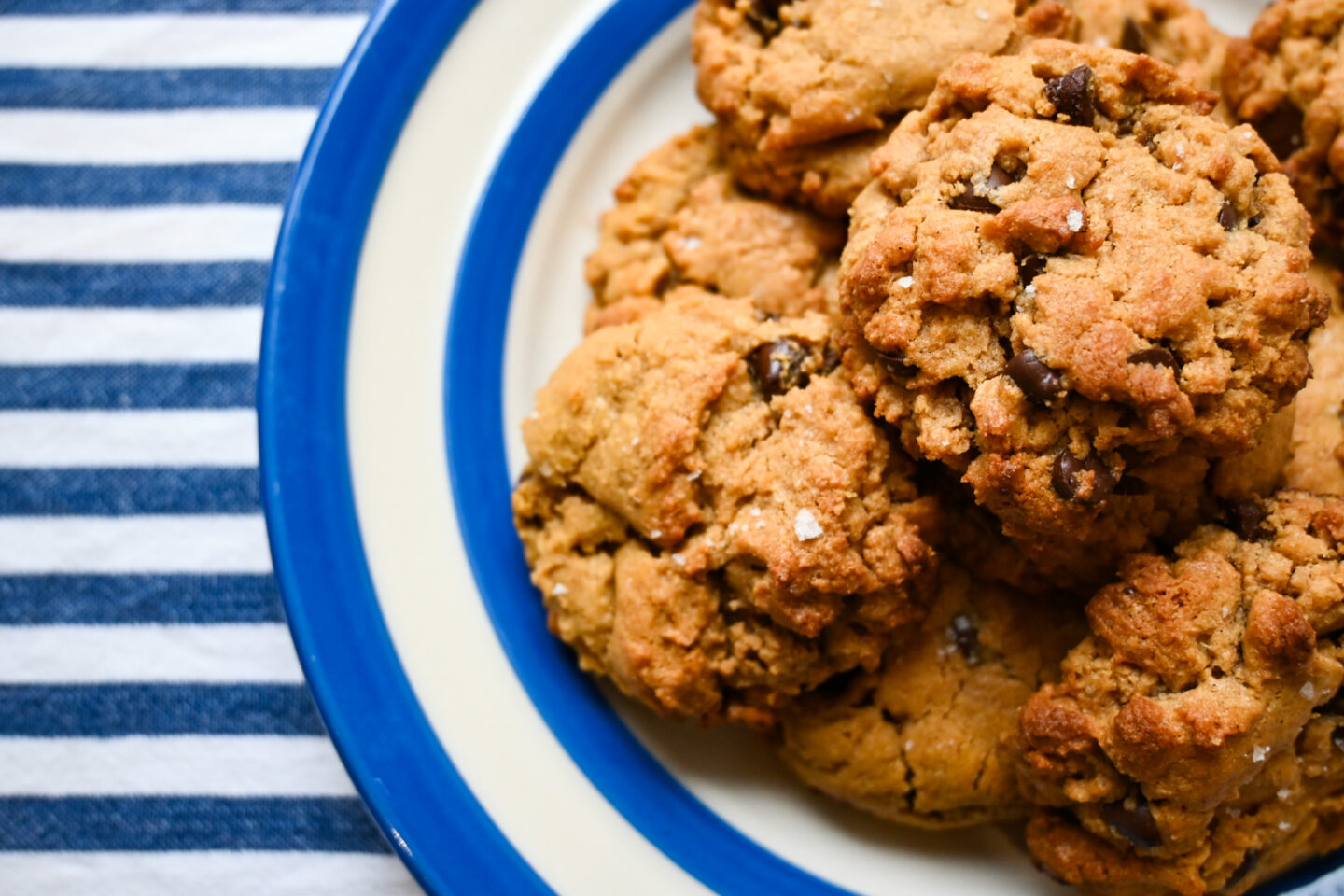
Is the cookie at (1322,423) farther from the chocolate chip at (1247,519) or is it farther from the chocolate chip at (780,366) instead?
the chocolate chip at (780,366)

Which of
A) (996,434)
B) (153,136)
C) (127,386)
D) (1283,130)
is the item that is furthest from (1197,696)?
(153,136)

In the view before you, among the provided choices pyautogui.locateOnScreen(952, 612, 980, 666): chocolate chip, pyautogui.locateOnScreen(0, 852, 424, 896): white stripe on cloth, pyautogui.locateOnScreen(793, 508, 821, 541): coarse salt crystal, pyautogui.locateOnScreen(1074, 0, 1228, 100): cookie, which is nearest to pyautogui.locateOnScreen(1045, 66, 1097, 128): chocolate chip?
pyautogui.locateOnScreen(1074, 0, 1228, 100): cookie

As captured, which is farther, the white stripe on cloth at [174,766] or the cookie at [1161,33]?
the white stripe on cloth at [174,766]

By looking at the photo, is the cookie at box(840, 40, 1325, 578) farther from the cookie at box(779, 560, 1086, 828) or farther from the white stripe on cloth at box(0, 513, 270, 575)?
the white stripe on cloth at box(0, 513, 270, 575)

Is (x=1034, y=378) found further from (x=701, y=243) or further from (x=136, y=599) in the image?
(x=136, y=599)

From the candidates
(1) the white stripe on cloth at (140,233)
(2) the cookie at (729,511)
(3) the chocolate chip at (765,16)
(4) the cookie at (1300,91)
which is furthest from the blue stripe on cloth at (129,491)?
(4) the cookie at (1300,91)
